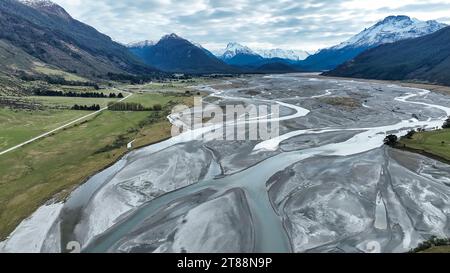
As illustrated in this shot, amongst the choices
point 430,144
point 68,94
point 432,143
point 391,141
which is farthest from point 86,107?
point 432,143

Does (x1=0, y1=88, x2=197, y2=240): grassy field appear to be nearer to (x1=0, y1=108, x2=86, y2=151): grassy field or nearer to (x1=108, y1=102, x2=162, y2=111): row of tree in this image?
(x1=0, y1=108, x2=86, y2=151): grassy field

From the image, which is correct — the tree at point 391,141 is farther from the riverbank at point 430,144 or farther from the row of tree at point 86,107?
the row of tree at point 86,107

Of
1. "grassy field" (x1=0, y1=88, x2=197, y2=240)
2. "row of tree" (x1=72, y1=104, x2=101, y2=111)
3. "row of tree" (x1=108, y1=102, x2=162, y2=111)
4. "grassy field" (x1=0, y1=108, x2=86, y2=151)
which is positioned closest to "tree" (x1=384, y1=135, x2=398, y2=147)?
"grassy field" (x1=0, y1=88, x2=197, y2=240)

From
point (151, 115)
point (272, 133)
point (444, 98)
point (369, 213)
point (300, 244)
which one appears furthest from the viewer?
point (444, 98)

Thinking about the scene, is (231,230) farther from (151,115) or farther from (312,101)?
(312,101)
